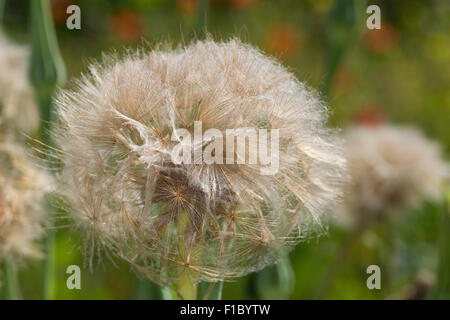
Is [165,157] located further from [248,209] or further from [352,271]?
[352,271]

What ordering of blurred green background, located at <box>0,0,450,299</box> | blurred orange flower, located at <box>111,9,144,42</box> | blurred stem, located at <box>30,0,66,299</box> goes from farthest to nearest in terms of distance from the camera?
blurred orange flower, located at <box>111,9,144,42</box>
blurred green background, located at <box>0,0,450,299</box>
blurred stem, located at <box>30,0,66,299</box>

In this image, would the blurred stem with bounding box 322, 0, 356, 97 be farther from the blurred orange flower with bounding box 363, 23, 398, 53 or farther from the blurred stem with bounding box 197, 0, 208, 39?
the blurred orange flower with bounding box 363, 23, 398, 53

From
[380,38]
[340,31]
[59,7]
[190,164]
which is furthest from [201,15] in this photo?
[59,7]

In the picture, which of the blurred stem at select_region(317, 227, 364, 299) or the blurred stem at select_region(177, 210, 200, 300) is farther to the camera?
the blurred stem at select_region(317, 227, 364, 299)

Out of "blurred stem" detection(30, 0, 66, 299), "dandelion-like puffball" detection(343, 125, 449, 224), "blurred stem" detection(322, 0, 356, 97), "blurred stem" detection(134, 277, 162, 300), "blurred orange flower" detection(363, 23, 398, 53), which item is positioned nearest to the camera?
"blurred stem" detection(134, 277, 162, 300)

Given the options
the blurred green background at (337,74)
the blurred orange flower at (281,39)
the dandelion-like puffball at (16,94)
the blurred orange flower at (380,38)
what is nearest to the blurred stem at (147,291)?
the blurred green background at (337,74)

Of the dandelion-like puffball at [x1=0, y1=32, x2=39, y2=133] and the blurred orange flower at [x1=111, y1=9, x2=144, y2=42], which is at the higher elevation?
the blurred orange flower at [x1=111, y1=9, x2=144, y2=42]

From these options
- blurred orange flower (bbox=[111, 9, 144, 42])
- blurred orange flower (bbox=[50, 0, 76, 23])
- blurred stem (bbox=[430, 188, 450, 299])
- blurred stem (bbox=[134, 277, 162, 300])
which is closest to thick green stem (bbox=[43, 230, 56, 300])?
blurred stem (bbox=[134, 277, 162, 300])

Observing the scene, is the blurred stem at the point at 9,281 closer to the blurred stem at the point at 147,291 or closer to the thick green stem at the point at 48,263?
the thick green stem at the point at 48,263

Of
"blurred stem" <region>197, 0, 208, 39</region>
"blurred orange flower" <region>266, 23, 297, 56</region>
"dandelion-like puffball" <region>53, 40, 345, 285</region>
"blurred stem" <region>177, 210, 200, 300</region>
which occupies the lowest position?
"blurred stem" <region>177, 210, 200, 300</region>
